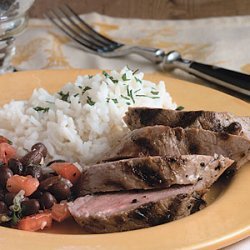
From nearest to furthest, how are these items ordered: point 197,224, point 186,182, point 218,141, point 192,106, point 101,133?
point 197,224
point 186,182
point 218,141
point 101,133
point 192,106

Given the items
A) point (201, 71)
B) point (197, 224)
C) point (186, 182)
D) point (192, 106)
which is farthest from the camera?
point (201, 71)

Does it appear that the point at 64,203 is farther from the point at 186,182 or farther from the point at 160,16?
the point at 160,16

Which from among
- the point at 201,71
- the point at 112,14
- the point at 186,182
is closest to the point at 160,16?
the point at 112,14

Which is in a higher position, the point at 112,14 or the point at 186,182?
the point at 186,182

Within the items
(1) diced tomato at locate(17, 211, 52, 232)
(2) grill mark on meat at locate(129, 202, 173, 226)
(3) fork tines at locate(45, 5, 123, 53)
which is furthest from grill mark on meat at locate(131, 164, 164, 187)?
(3) fork tines at locate(45, 5, 123, 53)

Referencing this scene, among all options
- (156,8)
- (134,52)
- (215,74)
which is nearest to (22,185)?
(215,74)

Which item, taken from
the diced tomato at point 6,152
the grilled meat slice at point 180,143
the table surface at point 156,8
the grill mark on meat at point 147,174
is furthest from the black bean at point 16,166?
the table surface at point 156,8

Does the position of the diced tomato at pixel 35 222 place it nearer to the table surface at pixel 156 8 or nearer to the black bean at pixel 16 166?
the black bean at pixel 16 166

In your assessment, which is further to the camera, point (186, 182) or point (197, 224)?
point (186, 182)
